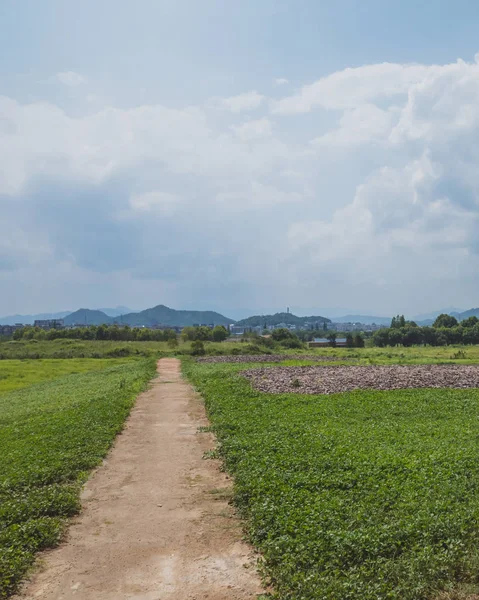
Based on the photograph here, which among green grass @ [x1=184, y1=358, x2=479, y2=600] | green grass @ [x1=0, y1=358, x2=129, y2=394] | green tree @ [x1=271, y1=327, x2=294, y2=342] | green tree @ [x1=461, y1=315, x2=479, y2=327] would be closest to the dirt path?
green grass @ [x1=184, y1=358, x2=479, y2=600]

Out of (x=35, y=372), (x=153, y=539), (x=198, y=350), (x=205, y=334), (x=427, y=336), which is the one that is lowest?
(x=35, y=372)

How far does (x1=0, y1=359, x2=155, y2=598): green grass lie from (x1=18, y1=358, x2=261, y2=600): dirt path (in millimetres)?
389

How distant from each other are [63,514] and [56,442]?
5969mm

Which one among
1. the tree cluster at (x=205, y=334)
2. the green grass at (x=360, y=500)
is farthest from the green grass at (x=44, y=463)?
the tree cluster at (x=205, y=334)

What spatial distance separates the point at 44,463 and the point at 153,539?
18.4ft

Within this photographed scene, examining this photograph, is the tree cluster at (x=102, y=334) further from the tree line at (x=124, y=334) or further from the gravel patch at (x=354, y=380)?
the gravel patch at (x=354, y=380)

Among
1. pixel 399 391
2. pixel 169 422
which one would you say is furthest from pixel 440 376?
pixel 169 422

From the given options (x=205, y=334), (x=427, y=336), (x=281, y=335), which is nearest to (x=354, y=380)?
(x=281, y=335)

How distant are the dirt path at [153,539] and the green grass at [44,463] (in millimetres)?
389

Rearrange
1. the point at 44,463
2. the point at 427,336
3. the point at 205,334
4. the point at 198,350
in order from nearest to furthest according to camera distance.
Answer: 1. the point at 44,463
2. the point at 198,350
3. the point at 205,334
4. the point at 427,336

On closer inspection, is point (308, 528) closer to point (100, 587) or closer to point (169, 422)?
point (100, 587)

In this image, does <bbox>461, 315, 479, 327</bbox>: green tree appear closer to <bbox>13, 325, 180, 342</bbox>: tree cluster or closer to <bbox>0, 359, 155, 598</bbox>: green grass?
<bbox>13, 325, 180, 342</bbox>: tree cluster

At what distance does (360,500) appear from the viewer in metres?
9.48

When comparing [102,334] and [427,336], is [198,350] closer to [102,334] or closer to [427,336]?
[102,334]
